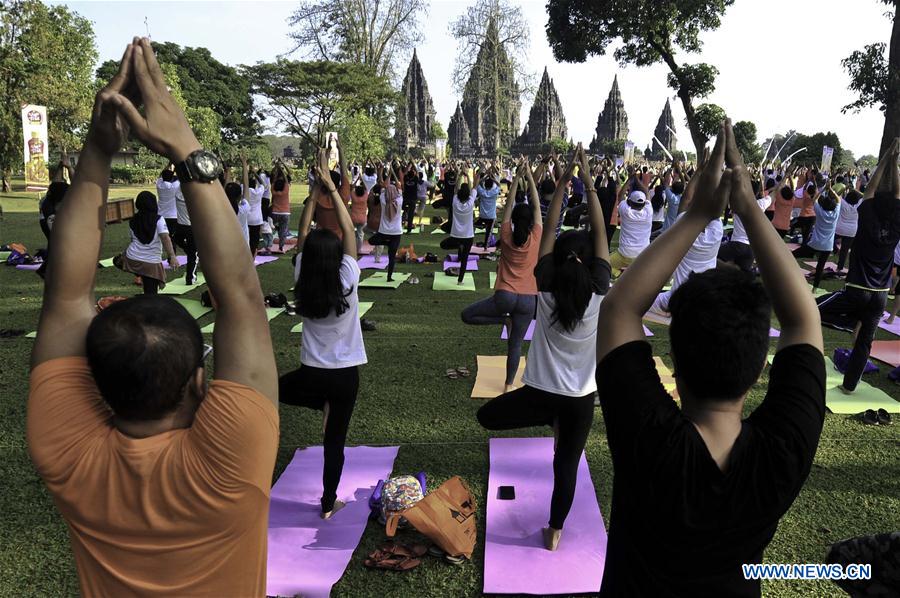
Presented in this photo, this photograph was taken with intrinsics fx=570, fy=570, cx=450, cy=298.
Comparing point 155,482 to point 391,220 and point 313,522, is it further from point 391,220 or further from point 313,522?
point 391,220

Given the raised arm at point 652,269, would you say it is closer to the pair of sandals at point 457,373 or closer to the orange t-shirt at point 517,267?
the orange t-shirt at point 517,267

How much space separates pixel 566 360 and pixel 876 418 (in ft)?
11.9

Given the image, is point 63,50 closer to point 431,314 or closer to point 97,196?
point 431,314

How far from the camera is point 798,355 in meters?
1.35

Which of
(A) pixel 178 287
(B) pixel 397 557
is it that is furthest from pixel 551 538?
(A) pixel 178 287

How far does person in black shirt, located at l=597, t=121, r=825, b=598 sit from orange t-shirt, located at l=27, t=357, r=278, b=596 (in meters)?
0.82

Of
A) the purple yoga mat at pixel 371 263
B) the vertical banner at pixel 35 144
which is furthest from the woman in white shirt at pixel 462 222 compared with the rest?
the vertical banner at pixel 35 144

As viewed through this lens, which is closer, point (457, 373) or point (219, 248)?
point (219, 248)

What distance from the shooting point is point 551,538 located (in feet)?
11.3

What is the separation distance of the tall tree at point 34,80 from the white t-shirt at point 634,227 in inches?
884

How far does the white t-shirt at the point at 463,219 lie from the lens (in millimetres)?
10141

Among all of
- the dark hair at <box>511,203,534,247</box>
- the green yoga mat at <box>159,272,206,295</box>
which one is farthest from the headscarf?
the dark hair at <box>511,203,534,247</box>

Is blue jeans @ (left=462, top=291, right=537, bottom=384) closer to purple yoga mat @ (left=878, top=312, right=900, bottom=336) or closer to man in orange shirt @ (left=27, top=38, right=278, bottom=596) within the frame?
man in orange shirt @ (left=27, top=38, right=278, bottom=596)

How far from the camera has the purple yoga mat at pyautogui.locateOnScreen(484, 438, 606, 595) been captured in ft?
10.4
